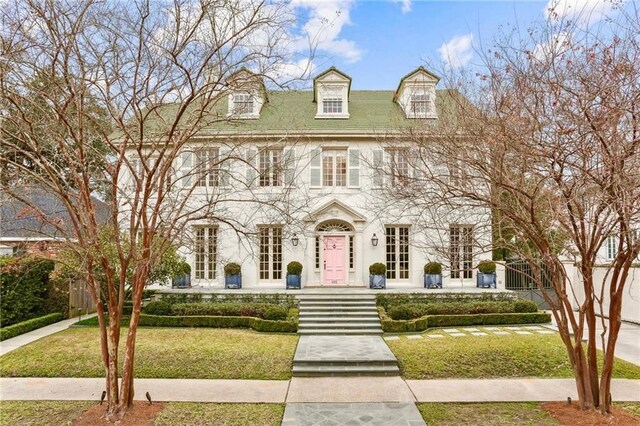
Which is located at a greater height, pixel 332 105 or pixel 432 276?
pixel 332 105

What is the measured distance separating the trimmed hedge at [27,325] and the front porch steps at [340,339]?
8150mm

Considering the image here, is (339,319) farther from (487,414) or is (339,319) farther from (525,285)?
(525,285)

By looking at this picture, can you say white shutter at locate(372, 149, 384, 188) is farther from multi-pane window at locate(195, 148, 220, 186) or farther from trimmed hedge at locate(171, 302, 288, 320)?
trimmed hedge at locate(171, 302, 288, 320)

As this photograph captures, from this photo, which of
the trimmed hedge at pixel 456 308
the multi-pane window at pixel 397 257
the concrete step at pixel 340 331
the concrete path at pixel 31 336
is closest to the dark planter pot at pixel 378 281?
the multi-pane window at pixel 397 257

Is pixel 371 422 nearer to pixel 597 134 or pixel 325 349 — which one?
pixel 325 349

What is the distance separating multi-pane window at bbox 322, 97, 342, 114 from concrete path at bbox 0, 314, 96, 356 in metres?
13.4

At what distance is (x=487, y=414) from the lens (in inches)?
253

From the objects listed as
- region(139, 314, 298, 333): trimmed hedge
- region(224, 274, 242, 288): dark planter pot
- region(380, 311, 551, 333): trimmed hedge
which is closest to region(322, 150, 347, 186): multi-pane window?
region(224, 274, 242, 288): dark planter pot

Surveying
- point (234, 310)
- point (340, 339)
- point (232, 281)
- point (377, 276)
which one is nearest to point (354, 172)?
point (377, 276)

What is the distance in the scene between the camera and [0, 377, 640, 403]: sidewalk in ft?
23.4

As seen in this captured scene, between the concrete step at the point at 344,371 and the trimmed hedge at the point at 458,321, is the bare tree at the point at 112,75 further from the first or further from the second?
the trimmed hedge at the point at 458,321

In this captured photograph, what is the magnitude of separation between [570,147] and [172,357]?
8976 mm

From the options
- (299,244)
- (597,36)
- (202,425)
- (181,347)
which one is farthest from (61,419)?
(299,244)

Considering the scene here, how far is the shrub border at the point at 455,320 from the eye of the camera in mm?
12211
